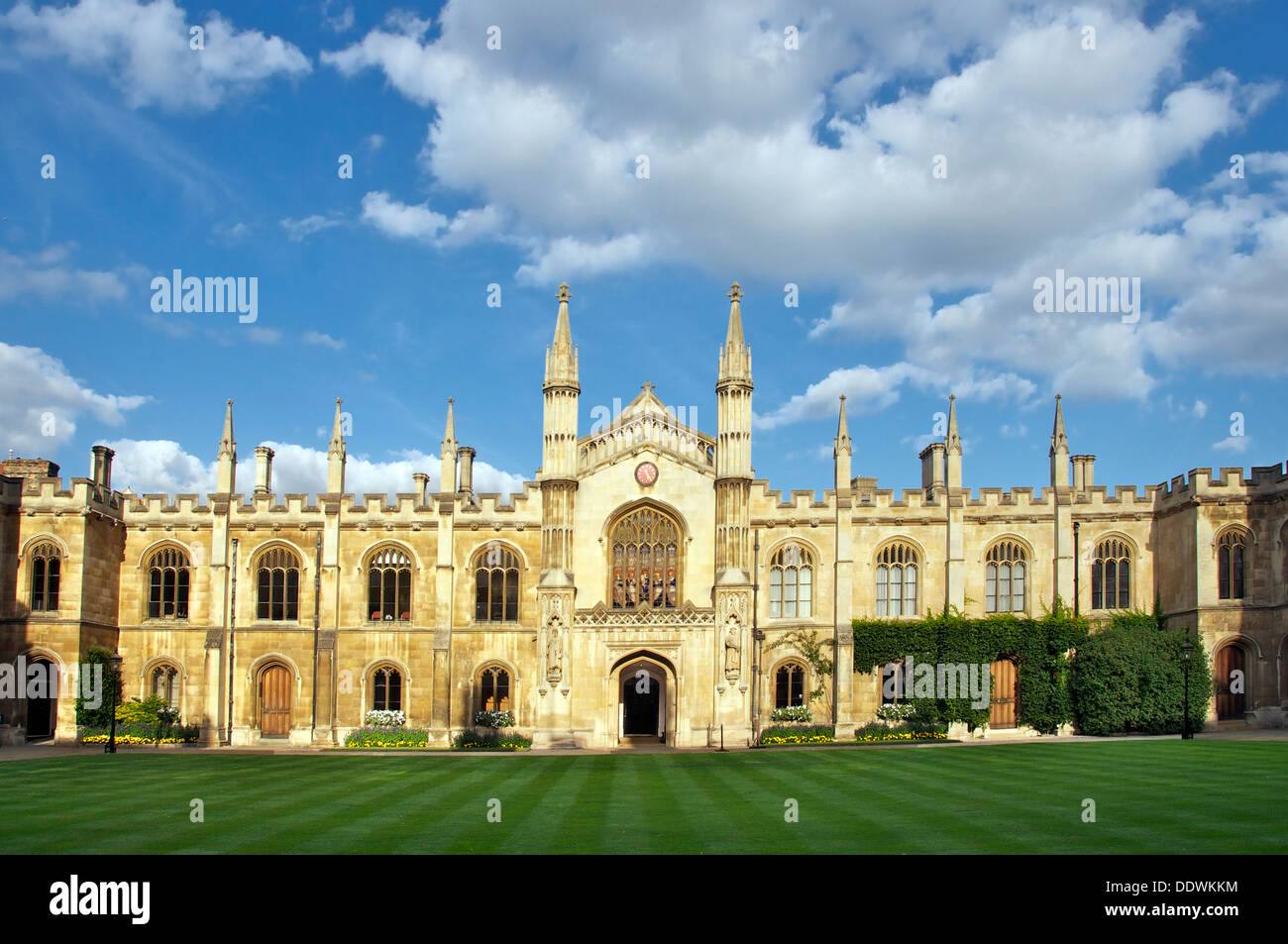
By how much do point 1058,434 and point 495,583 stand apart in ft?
73.5

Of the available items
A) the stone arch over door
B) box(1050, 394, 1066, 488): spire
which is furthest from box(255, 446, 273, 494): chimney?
box(1050, 394, 1066, 488): spire

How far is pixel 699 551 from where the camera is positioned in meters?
42.0

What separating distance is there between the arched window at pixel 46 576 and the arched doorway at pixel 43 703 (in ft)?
7.22


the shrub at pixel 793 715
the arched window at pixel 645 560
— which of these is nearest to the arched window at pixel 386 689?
the arched window at pixel 645 560

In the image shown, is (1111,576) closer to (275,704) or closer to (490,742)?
(490,742)

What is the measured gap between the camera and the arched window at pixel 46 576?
1663 inches

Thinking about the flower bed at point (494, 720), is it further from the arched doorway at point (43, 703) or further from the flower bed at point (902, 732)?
the arched doorway at point (43, 703)

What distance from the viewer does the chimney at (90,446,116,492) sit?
147 ft

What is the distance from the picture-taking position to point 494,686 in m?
43.4
